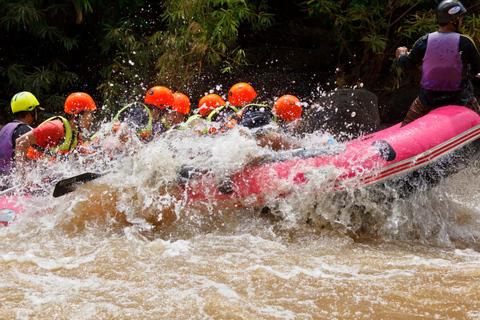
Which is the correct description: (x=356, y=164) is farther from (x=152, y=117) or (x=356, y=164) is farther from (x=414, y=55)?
(x=152, y=117)

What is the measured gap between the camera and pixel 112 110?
809cm

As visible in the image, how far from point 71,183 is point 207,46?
13.5ft

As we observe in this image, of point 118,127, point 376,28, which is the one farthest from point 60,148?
point 376,28

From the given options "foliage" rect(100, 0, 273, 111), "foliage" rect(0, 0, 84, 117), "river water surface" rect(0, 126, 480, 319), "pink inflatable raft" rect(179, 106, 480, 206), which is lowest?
"river water surface" rect(0, 126, 480, 319)

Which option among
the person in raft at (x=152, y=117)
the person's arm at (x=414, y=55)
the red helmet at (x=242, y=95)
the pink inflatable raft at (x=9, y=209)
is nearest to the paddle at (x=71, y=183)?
the pink inflatable raft at (x=9, y=209)

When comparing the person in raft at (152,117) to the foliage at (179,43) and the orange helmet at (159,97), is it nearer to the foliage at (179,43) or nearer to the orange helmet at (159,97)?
the orange helmet at (159,97)

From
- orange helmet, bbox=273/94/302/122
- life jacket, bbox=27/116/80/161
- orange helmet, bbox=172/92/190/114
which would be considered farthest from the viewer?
orange helmet, bbox=172/92/190/114

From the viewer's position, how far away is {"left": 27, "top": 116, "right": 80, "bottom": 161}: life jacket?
3928mm

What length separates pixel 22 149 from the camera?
3.69 metres

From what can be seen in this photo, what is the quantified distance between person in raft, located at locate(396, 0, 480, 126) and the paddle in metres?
2.88

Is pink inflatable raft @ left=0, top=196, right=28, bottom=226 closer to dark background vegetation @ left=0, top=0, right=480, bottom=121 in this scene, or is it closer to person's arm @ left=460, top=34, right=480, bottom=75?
person's arm @ left=460, top=34, right=480, bottom=75

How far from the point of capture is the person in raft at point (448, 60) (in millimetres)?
3594

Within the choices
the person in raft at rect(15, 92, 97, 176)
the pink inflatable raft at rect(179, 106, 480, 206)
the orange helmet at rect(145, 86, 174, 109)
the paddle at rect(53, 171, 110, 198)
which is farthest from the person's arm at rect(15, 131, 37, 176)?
the orange helmet at rect(145, 86, 174, 109)

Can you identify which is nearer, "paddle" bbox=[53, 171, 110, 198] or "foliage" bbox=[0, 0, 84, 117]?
"paddle" bbox=[53, 171, 110, 198]
